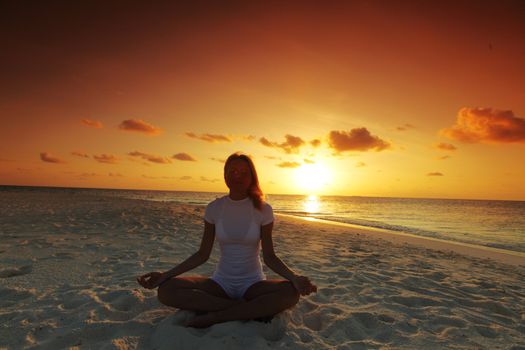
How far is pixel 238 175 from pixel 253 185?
0.24 meters

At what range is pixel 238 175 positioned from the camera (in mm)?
A: 3979

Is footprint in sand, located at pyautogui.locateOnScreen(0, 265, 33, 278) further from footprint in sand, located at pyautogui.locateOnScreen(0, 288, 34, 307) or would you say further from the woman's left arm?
the woman's left arm

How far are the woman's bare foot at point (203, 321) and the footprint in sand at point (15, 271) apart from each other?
3.77 meters

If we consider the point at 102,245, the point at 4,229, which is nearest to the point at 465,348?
the point at 102,245

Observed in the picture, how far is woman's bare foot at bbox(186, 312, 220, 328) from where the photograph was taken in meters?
3.59

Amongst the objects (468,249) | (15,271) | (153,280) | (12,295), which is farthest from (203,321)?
(468,249)

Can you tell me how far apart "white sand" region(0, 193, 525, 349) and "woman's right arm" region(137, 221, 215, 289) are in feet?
1.55

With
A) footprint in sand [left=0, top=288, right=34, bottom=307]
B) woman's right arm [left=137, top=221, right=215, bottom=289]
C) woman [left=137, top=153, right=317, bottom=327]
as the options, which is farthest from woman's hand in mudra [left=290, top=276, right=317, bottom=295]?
footprint in sand [left=0, top=288, right=34, bottom=307]

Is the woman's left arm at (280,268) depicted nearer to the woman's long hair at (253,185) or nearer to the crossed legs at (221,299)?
the crossed legs at (221,299)

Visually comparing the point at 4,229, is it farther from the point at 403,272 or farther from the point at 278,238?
the point at 403,272

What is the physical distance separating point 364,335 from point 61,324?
11.4ft

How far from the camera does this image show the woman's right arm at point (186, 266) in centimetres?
371

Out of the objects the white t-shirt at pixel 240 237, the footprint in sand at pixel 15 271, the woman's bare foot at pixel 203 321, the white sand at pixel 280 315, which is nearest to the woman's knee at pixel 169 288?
the white sand at pixel 280 315

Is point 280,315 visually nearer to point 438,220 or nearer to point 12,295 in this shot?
point 12,295
